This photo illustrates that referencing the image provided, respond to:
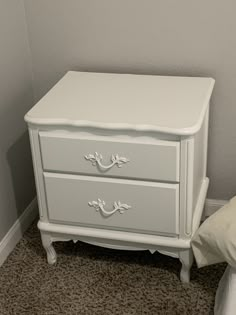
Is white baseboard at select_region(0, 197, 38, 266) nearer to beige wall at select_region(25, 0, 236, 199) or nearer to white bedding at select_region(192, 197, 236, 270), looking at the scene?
beige wall at select_region(25, 0, 236, 199)

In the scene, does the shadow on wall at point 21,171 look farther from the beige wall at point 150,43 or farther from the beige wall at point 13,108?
the beige wall at point 150,43

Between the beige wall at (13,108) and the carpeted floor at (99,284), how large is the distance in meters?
0.19

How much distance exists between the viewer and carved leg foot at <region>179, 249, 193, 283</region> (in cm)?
169

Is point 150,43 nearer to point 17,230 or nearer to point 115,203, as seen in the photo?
point 115,203

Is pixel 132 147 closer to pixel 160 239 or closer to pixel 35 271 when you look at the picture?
pixel 160 239

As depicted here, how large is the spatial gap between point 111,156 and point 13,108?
0.51m

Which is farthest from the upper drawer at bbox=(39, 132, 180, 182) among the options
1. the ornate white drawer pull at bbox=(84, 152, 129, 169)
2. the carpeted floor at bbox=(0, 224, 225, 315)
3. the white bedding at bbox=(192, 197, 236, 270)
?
the carpeted floor at bbox=(0, 224, 225, 315)

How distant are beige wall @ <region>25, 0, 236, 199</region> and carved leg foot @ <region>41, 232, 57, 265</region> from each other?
1.91 ft

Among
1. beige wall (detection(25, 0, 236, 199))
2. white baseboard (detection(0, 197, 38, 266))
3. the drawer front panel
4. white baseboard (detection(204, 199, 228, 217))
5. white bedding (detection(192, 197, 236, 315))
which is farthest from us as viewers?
white baseboard (detection(204, 199, 228, 217))

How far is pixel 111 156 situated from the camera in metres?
1.58

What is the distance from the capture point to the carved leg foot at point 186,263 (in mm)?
1693

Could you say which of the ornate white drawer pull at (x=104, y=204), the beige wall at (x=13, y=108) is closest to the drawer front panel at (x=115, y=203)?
the ornate white drawer pull at (x=104, y=204)

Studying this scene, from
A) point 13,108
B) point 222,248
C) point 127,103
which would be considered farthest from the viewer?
point 13,108

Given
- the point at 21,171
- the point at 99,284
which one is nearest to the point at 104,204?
the point at 99,284
